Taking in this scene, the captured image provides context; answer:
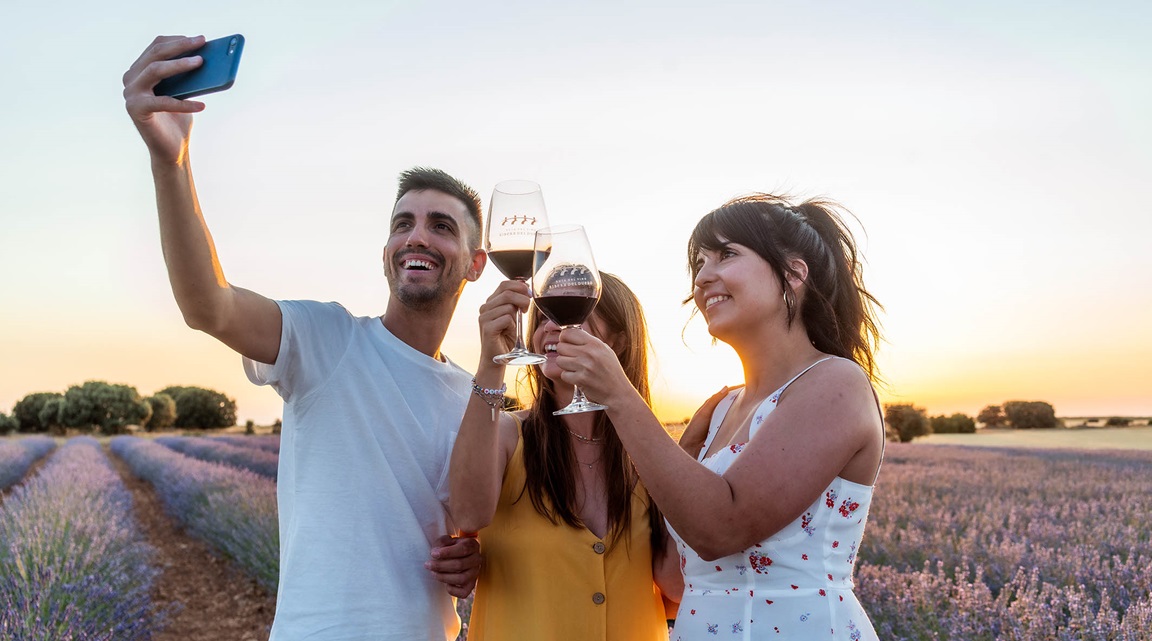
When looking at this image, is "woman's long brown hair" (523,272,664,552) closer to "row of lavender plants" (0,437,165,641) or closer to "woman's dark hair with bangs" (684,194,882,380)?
"woman's dark hair with bangs" (684,194,882,380)

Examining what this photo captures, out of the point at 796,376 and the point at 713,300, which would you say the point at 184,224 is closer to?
the point at 713,300

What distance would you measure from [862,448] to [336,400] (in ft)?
4.23

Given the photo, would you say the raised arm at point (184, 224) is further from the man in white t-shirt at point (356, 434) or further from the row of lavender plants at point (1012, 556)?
the row of lavender plants at point (1012, 556)

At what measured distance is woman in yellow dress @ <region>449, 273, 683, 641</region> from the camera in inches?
79.7

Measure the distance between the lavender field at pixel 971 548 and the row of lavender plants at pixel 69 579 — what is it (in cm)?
3

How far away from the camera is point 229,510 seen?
8625 mm

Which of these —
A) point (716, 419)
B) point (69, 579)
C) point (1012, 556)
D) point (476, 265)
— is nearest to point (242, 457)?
point (69, 579)

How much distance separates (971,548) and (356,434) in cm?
419

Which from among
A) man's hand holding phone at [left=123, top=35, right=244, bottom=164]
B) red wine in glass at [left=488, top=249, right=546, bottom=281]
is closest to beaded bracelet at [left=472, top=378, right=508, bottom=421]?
red wine in glass at [left=488, top=249, right=546, bottom=281]

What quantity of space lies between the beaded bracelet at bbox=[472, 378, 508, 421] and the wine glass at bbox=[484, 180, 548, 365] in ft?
0.46

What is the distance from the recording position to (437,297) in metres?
2.31

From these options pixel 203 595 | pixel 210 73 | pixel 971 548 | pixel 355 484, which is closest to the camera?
pixel 210 73

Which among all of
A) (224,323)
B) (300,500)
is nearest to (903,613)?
(300,500)

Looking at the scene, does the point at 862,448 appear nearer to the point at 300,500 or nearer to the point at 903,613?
the point at 300,500
